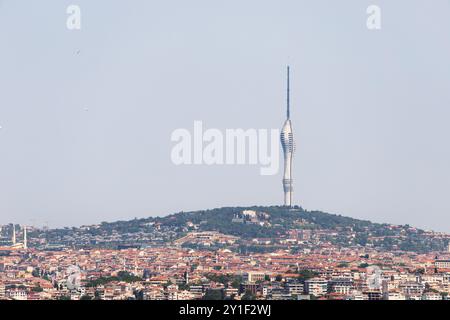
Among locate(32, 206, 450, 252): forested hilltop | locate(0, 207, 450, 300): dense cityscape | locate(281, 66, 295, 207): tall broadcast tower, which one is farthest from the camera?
locate(281, 66, 295, 207): tall broadcast tower

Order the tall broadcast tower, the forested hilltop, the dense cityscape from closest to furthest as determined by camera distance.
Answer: the dense cityscape, the forested hilltop, the tall broadcast tower

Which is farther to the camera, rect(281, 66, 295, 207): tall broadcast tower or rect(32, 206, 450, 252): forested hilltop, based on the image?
rect(281, 66, 295, 207): tall broadcast tower

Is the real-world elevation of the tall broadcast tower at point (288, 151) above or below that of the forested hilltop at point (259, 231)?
above

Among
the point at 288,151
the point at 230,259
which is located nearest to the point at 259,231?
the point at 230,259

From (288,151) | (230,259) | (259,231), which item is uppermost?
(288,151)

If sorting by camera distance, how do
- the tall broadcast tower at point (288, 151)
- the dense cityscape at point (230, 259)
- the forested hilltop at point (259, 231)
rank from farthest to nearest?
the tall broadcast tower at point (288, 151), the forested hilltop at point (259, 231), the dense cityscape at point (230, 259)

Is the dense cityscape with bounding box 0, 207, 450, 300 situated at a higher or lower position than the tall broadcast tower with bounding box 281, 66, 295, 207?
lower

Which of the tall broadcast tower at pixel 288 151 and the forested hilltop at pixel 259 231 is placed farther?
the tall broadcast tower at pixel 288 151

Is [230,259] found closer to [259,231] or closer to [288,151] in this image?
[259,231]
